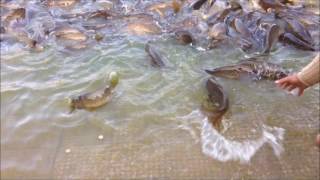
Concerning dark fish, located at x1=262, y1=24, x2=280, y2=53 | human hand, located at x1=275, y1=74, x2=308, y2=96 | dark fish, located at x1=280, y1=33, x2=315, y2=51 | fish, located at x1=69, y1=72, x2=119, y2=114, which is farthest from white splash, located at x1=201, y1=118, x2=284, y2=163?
dark fish, located at x1=280, y1=33, x2=315, y2=51

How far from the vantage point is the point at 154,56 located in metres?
4.61

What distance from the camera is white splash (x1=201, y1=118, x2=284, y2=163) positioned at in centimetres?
336

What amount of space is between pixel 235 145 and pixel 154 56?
162 cm

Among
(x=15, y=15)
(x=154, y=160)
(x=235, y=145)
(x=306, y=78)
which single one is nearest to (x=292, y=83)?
(x=306, y=78)

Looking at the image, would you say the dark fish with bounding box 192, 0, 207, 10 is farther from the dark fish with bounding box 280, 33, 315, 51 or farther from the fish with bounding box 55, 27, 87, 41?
the fish with bounding box 55, 27, 87, 41

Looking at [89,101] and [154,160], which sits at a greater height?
[89,101]

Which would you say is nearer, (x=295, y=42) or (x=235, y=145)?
(x=235, y=145)

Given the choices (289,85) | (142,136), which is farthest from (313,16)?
(142,136)

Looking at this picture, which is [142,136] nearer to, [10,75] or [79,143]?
[79,143]

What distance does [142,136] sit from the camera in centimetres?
358

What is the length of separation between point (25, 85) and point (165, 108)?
62.3 inches

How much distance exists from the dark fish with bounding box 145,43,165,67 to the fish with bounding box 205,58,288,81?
56 cm

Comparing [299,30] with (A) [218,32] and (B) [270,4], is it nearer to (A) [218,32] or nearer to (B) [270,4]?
(B) [270,4]

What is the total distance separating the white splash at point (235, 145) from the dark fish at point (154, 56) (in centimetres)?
119
